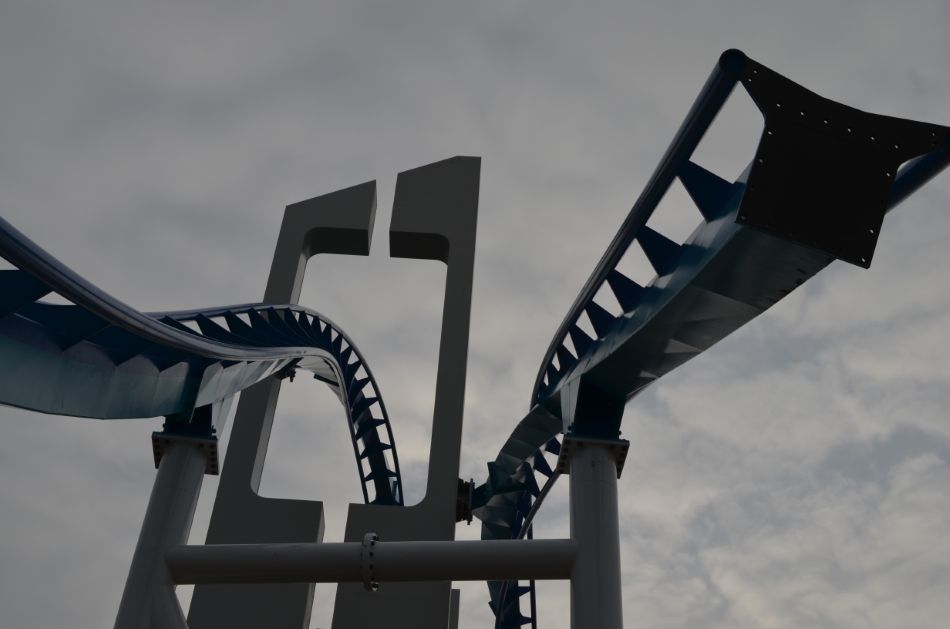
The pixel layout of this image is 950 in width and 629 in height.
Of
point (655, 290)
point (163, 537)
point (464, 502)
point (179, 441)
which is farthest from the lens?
point (464, 502)

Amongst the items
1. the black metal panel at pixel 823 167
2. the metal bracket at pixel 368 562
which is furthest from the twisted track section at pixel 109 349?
the black metal panel at pixel 823 167

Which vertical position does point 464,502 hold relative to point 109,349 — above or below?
above

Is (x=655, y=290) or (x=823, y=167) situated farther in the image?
(x=655, y=290)

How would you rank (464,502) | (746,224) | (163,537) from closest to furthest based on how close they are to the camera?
1. (746,224)
2. (163,537)
3. (464,502)

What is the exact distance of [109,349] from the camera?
5055 millimetres

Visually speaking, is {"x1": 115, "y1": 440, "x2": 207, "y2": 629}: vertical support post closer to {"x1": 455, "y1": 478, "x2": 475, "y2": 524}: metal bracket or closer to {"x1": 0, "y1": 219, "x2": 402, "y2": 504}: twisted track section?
{"x1": 0, "y1": 219, "x2": 402, "y2": 504}: twisted track section

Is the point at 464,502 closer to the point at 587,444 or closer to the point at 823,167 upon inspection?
the point at 587,444

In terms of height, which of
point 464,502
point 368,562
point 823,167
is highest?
point 464,502

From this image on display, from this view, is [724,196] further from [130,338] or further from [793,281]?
[130,338]

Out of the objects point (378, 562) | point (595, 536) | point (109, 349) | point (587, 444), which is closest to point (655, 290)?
point (587, 444)

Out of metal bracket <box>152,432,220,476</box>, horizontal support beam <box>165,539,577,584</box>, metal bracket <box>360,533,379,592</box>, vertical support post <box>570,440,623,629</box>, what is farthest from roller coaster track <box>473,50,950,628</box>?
metal bracket <box>152,432,220,476</box>

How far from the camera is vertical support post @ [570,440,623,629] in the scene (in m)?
4.80

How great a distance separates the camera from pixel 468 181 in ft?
34.9

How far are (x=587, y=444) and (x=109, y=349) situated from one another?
132 inches
